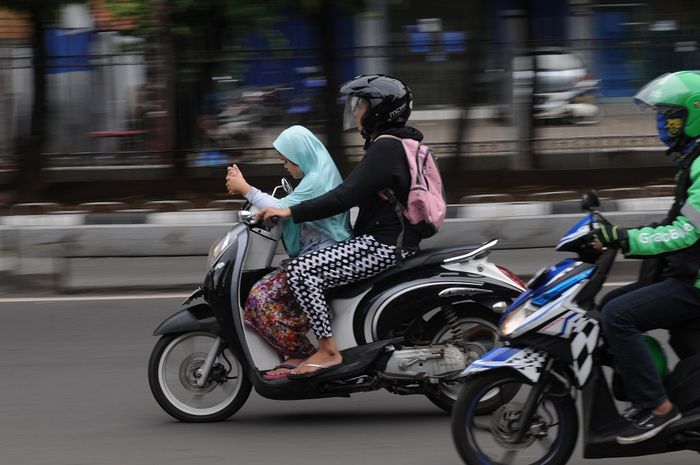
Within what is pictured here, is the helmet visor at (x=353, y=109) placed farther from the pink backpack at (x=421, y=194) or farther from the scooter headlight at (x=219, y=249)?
the scooter headlight at (x=219, y=249)

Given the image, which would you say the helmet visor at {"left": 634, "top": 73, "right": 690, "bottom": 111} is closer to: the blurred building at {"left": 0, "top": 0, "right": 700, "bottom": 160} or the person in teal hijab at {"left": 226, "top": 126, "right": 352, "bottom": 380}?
the person in teal hijab at {"left": 226, "top": 126, "right": 352, "bottom": 380}

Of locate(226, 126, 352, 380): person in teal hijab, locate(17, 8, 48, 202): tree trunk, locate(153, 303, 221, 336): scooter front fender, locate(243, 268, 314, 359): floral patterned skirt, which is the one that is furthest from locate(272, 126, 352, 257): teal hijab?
locate(17, 8, 48, 202): tree trunk

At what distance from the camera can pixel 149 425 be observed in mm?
5652

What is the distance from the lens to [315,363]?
211 inches

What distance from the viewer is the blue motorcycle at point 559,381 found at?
4.29 metres

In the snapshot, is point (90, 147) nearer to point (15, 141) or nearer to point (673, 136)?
point (15, 141)

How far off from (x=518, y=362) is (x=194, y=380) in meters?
1.91

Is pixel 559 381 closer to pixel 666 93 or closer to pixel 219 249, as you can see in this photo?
pixel 666 93

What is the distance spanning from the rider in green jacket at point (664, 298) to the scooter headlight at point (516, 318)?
0.27 metres

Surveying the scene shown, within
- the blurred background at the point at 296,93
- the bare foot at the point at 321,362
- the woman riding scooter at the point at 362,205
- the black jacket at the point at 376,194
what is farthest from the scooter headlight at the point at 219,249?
the blurred background at the point at 296,93

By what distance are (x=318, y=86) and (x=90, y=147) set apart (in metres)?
2.43

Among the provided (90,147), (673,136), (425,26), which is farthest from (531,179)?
(673,136)

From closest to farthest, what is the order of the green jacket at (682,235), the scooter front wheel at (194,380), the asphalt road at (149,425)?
the green jacket at (682,235) → the asphalt road at (149,425) → the scooter front wheel at (194,380)

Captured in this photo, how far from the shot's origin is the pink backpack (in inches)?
211
